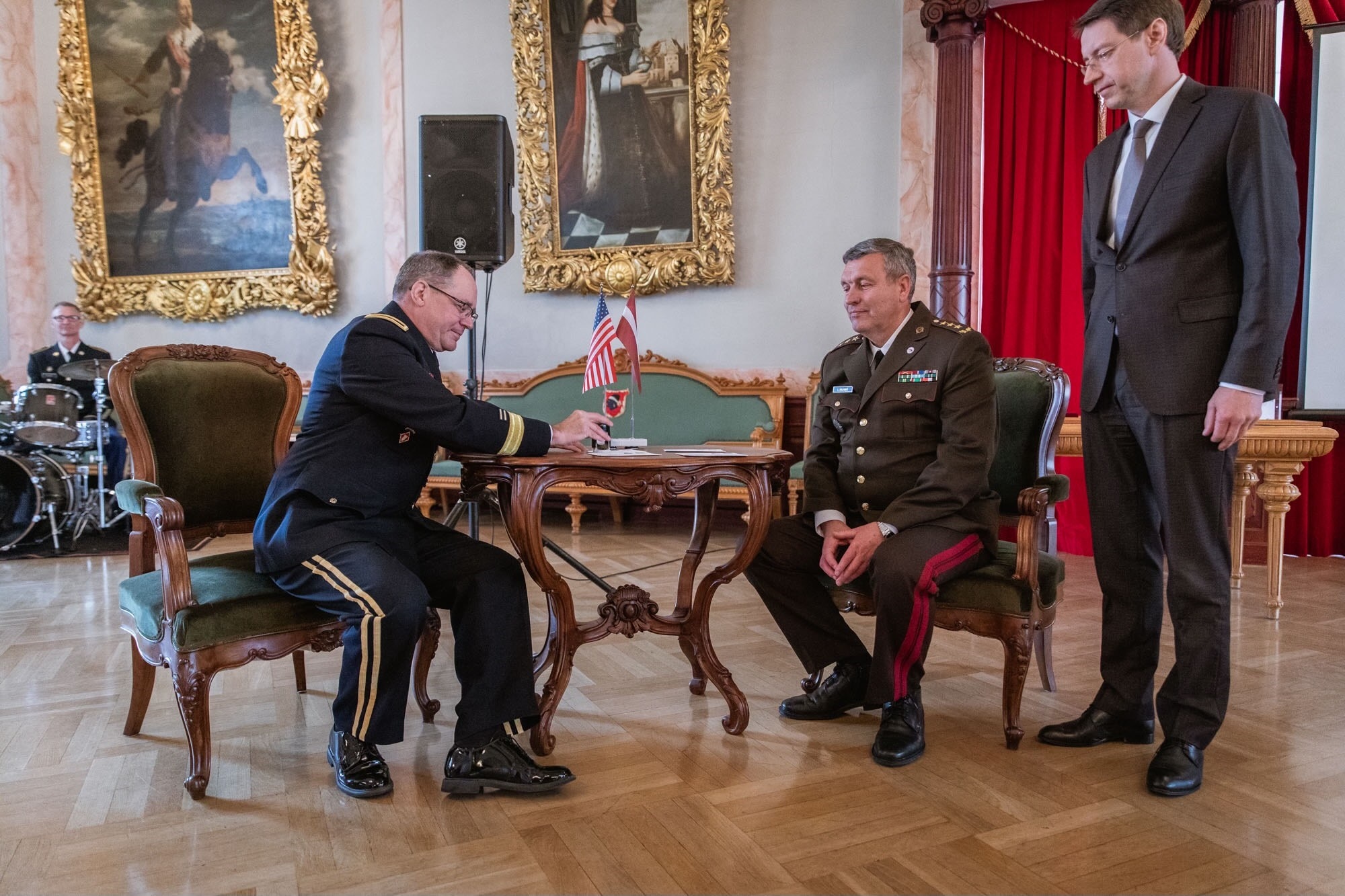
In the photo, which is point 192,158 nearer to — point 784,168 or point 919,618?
point 784,168

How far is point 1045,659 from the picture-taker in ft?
8.75

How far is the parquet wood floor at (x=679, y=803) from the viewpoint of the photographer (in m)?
1.62

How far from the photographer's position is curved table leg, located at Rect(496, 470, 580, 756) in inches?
84.9

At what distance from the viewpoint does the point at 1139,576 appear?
2.20 metres

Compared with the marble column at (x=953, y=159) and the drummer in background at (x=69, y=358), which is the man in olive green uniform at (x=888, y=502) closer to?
the marble column at (x=953, y=159)

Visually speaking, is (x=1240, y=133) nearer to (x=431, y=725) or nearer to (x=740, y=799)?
(x=740, y=799)

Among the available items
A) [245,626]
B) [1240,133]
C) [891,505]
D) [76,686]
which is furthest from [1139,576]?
[76,686]

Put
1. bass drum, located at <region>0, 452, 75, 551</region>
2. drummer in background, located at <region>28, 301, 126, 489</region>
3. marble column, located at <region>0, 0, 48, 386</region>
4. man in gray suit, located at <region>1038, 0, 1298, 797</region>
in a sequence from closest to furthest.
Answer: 1. man in gray suit, located at <region>1038, 0, 1298, 797</region>
2. bass drum, located at <region>0, 452, 75, 551</region>
3. drummer in background, located at <region>28, 301, 126, 489</region>
4. marble column, located at <region>0, 0, 48, 386</region>

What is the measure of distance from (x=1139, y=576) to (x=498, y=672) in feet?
4.98

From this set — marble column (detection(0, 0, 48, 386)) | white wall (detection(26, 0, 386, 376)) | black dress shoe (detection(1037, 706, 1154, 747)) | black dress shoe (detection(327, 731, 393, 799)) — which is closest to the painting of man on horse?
white wall (detection(26, 0, 386, 376))

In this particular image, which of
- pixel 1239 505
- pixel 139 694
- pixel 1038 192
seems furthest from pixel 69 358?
pixel 1239 505

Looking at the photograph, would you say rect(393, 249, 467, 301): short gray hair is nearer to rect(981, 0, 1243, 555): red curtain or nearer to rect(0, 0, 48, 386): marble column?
rect(981, 0, 1243, 555): red curtain

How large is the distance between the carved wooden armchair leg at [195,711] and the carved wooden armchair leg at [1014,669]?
1795 mm

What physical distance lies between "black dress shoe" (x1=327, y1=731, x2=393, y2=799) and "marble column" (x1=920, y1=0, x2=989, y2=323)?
390 cm
